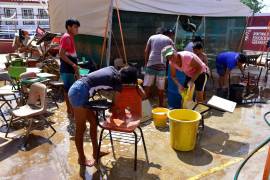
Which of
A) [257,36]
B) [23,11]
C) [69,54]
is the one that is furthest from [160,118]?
[23,11]

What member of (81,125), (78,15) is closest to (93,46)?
(78,15)

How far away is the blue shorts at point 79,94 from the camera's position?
3.17 m

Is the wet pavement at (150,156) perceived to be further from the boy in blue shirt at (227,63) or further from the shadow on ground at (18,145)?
the boy in blue shirt at (227,63)

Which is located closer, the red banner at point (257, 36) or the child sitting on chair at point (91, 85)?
the child sitting on chair at point (91, 85)

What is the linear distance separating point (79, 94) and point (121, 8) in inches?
161

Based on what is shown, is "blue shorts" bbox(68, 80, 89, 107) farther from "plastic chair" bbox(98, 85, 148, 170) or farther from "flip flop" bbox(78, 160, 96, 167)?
"flip flop" bbox(78, 160, 96, 167)

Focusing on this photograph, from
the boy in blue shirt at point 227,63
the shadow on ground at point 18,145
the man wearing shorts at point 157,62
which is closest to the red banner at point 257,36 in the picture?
the boy in blue shirt at point 227,63

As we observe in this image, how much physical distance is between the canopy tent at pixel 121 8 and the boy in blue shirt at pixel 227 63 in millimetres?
2257

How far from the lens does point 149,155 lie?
12.9 feet

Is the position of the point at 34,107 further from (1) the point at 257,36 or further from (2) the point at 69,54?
(1) the point at 257,36

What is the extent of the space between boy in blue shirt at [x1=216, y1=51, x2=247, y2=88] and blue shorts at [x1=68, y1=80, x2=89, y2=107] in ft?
13.9

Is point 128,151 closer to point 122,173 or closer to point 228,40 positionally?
point 122,173

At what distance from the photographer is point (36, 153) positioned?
402 centimetres

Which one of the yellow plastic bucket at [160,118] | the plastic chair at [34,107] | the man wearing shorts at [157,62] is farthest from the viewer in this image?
the man wearing shorts at [157,62]
